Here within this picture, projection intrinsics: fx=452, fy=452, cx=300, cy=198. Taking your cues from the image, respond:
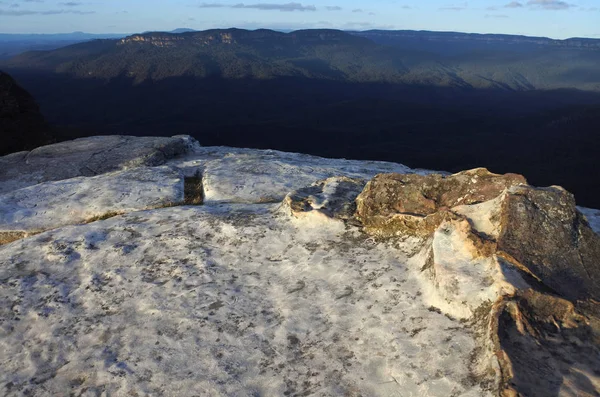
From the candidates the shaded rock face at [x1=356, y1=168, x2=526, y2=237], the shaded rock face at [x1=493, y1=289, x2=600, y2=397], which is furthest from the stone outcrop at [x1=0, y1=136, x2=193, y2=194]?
the shaded rock face at [x1=493, y1=289, x2=600, y2=397]

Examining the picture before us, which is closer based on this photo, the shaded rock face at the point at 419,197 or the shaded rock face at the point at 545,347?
the shaded rock face at the point at 545,347

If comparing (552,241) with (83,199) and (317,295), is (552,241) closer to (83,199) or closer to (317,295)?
(317,295)

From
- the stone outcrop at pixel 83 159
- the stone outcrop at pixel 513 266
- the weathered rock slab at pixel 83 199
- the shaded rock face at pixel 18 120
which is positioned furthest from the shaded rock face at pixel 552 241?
the shaded rock face at pixel 18 120

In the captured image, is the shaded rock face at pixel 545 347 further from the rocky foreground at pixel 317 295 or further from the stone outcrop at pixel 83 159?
the stone outcrop at pixel 83 159

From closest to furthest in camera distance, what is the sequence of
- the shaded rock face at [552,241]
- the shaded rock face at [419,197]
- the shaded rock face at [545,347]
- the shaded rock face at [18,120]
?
1. the shaded rock face at [545,347]
2. the shaded rock face at [552,241]
3. the shaded rock face at [419,197]
4. the shaded rock face at [18,120]

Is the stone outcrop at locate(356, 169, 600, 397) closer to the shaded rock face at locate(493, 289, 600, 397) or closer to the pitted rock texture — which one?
the shaded rock face at locate(493, 289, 600, 397)

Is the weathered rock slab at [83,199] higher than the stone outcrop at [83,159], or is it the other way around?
the weathered rock slab at [83,199]

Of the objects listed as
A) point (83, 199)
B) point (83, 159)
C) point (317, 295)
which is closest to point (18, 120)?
point (83, 159)

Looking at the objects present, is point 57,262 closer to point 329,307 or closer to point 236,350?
point 236,350
